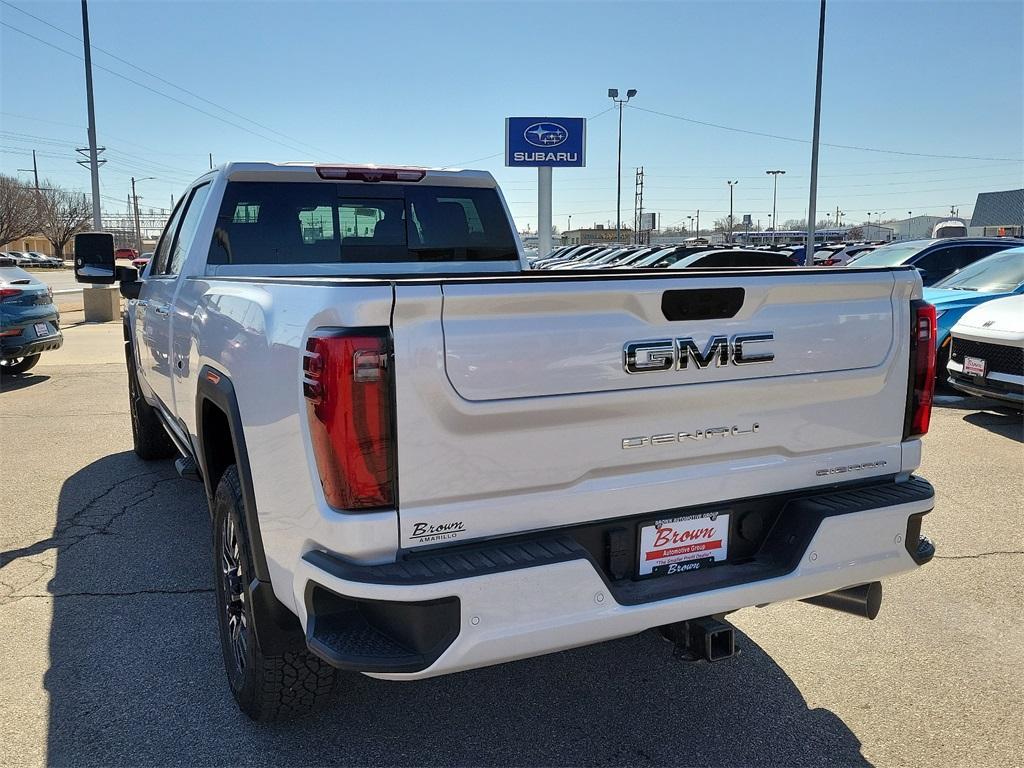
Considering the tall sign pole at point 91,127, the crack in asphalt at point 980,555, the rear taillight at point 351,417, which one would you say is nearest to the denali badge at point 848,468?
the rear taillight at point 351,417

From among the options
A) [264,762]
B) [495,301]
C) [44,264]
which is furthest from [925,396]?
[44,264]

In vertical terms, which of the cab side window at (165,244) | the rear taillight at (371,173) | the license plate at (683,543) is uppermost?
the rear taillight at (371,173)

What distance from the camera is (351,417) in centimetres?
218

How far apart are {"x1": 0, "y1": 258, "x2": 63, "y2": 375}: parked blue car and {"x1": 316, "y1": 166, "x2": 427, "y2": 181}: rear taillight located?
25.6ft

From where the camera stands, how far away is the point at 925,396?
9.72ft

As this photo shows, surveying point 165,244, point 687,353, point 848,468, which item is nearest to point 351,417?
point 687,353

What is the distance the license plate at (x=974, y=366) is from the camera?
7.72 metres

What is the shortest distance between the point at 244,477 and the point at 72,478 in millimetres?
4436

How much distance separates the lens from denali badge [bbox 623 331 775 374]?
2443 mm

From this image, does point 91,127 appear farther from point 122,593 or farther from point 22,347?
point 122,593

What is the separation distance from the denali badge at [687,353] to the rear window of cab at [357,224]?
2663 millimetres

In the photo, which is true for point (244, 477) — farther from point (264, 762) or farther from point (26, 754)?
point (26, 754)

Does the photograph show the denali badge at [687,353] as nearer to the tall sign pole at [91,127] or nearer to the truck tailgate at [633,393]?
the truck tailgate at [633,393]

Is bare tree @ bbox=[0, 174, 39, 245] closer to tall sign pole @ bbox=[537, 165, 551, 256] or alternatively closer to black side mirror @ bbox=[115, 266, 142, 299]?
tall sign pole @ bbox=[537, 165, 551, 256]
